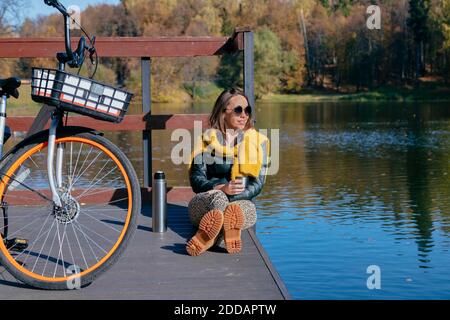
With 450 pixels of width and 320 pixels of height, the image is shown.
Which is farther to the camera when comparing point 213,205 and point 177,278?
point 213,205

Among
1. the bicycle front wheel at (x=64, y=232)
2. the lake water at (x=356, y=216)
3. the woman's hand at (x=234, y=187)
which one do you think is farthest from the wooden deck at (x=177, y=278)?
the lake water at (x=356, y=216)

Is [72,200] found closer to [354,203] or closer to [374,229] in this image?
[374,229]

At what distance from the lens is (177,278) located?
13.5 feet

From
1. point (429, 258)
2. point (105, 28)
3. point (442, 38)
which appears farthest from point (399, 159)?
point (105, 28)

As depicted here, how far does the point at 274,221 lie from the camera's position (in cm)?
956

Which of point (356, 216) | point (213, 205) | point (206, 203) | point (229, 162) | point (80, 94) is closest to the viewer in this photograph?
point (80, 94)

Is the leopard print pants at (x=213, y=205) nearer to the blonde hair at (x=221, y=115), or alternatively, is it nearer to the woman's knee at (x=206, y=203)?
the woman's knee at (x=206, y=203)

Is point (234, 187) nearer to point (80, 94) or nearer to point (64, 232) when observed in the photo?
point (64, 232)

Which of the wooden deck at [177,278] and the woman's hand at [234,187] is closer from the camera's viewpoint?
the wooden deck at [177,278]

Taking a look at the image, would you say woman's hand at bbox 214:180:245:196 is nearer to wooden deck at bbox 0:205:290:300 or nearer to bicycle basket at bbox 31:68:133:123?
wooden deck at bbox 0:205:290:300

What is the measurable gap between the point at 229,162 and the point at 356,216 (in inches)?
196

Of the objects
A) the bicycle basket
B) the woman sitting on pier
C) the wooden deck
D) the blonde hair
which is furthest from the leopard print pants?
the bicycle basket

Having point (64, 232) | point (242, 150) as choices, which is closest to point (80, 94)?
point (64, 232)

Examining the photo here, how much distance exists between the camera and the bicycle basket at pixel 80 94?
3.70 meters
